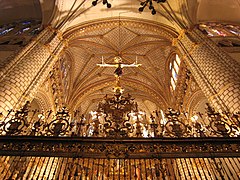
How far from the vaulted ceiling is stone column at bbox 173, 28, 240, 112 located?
2219mm

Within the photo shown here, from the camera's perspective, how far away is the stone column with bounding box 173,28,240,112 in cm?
563

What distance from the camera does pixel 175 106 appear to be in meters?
12.0

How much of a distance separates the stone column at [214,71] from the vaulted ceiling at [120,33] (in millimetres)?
2219

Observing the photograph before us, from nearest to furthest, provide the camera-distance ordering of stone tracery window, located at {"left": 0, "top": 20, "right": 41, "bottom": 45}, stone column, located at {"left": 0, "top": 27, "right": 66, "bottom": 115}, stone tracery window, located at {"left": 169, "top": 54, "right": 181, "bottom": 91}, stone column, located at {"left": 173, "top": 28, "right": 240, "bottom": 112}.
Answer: stone column, located at {"left": 0, "top": 27, "right": 66, "bottom": 115} < stone column, located at {"left": 173, "top": 28, "right": 240, "bottom": 112} < stone tracery window, located at {"left": 0, "top": 20, "right": 41, "bottom": 45} < stone tracery window, located at {"left": 169, "top": 54, "right": 181, "bottom": 91}

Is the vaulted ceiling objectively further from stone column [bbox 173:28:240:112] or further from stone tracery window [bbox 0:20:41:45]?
stone column [bbox 173:28:240:112]

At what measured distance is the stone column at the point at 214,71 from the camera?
5630 mm

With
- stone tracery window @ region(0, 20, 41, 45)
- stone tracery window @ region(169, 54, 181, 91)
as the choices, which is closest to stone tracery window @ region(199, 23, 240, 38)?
stone tracery window @ region(169, 54, 181, 91)

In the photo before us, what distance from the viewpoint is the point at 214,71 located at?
6438 mm

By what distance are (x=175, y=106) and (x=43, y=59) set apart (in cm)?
781

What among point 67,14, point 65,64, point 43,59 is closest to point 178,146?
point 43,59

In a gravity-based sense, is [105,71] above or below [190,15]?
above

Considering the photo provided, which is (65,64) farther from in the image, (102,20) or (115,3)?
(115,3)

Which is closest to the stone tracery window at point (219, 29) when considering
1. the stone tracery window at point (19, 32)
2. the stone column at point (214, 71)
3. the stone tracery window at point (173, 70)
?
the stone column at point (214, 71)

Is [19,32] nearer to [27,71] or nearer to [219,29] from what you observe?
[27,71]
